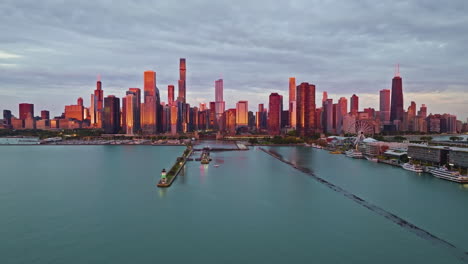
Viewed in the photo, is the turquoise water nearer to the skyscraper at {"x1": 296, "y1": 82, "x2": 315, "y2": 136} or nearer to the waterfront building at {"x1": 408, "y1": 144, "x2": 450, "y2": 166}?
the waterfront building at {"x1": 408, "y1": 144, "x2": 450, "y2": 166}

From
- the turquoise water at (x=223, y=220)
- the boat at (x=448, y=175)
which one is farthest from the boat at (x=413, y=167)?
the turquoise water at (x=223, y=220)

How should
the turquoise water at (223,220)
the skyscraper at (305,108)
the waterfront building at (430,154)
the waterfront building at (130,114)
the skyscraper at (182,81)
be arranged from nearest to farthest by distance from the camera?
the turquoise water at (223,220) → the waterfront building at (430,154) → the skyscraper at (305,108) → the waterfront building at (130,114) → the skyscraper at (182,81)

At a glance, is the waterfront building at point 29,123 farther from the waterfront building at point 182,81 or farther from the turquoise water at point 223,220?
the turquoise water at point 223,220

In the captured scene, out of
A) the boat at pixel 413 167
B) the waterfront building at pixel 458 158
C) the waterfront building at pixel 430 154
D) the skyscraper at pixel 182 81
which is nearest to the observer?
the waterfront building at pixel 458 158

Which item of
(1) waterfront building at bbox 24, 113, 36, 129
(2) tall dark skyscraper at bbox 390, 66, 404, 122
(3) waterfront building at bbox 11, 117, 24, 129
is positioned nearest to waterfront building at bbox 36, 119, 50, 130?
(1) waterfront building at bbox 24, 113, 36, 129

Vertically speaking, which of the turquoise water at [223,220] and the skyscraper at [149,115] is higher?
the skyscraper at [149,115]

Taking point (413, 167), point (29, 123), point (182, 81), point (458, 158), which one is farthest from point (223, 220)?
point (29, 123)

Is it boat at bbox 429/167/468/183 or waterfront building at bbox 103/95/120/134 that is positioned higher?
waterfront building at bbox 103/95/120/134
